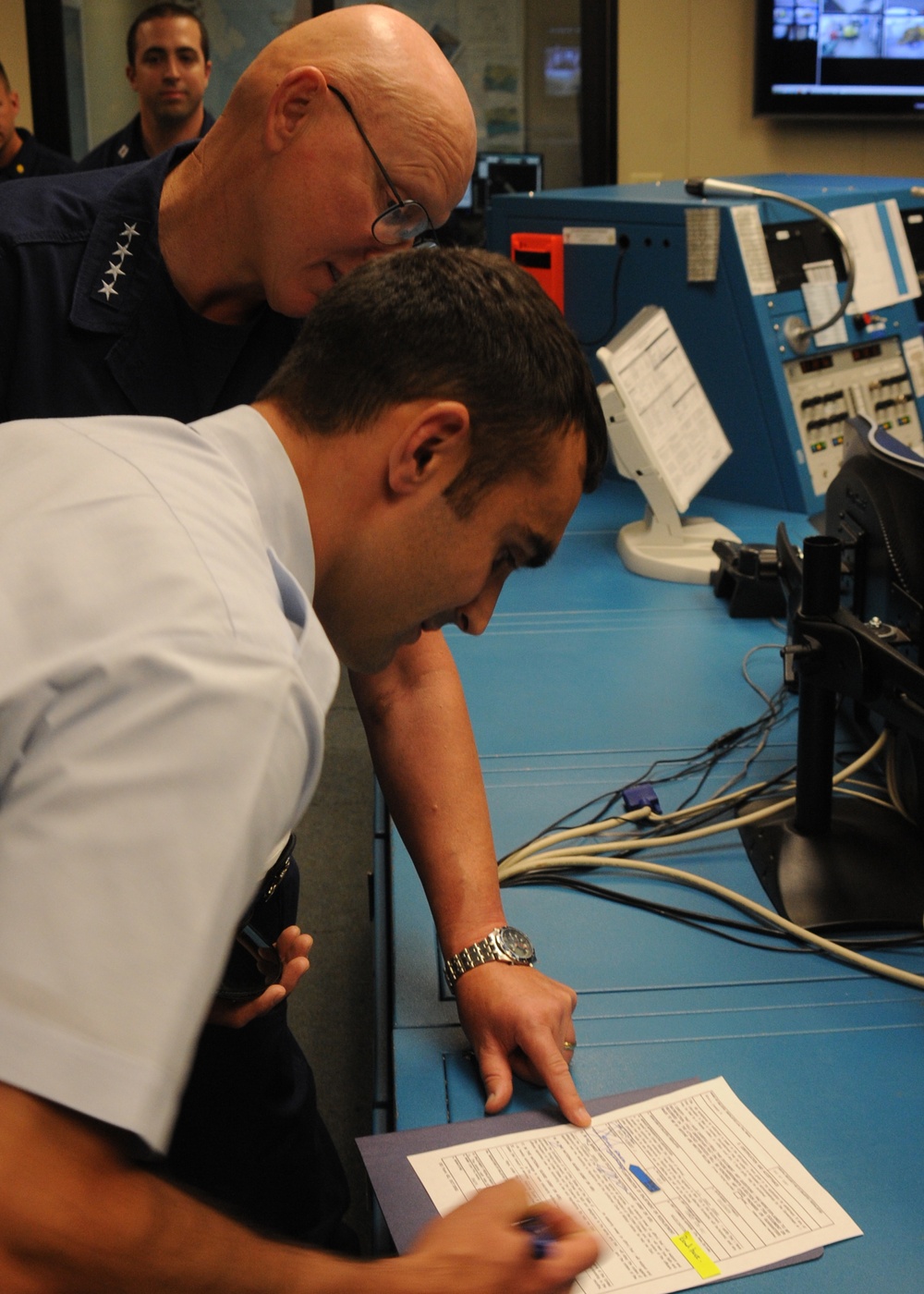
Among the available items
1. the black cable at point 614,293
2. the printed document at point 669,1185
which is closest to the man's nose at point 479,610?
the printed document at point 669,1185

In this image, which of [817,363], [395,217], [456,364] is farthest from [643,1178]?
[817,363]

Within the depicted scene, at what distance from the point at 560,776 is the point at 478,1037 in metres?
0.47

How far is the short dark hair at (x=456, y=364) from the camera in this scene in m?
0.79

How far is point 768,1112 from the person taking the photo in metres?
0.86

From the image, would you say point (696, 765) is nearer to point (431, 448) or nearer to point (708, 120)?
point (431, 448)

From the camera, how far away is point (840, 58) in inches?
175

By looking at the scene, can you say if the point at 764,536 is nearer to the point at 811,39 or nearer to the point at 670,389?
the point at 670,389

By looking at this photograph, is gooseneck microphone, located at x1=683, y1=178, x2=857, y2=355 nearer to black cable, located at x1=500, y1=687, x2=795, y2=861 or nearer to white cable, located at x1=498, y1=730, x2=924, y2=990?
black cable, located at x1=500, y1=687, x2=795, y2=861

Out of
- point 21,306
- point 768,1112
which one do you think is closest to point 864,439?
point 768,1112

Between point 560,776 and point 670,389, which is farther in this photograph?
point 670,389

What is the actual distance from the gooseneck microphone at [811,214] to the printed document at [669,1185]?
1627mm

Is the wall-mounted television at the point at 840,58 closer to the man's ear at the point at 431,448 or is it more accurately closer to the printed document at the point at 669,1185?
the man's ear at the point at 431,448

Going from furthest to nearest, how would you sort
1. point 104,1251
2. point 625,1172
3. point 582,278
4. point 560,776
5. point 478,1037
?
point 582,278
point 560,776
point 478,1037
point 625,1172
point 104,1251

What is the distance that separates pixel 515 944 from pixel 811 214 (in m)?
1.73
